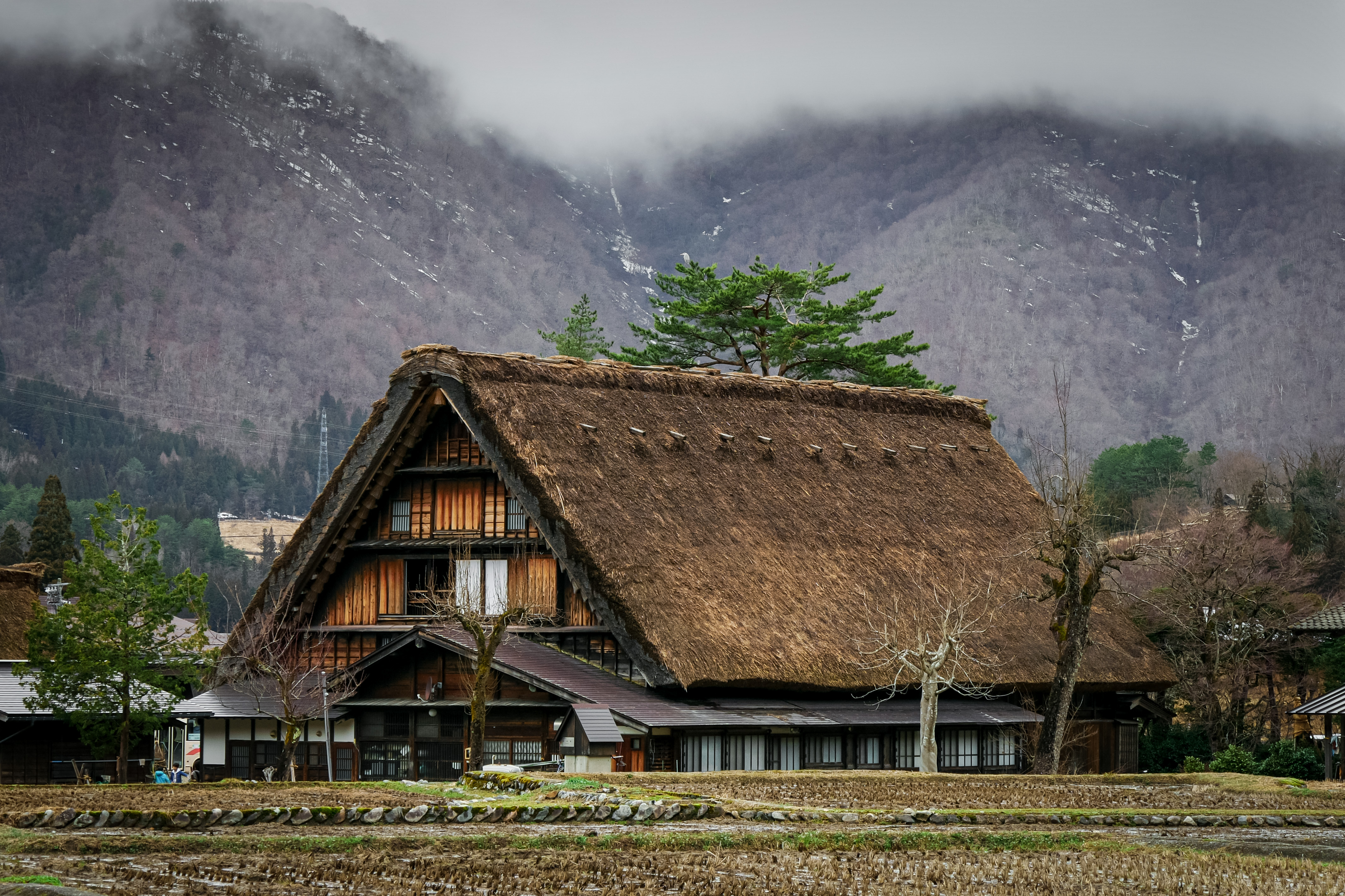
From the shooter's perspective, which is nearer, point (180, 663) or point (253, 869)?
point (253, 869)

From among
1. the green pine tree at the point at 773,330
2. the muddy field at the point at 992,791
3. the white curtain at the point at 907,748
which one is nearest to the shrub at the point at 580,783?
the muddy field at the point at 992,791

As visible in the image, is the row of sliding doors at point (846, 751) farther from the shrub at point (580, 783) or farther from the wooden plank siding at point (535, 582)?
the shrub at point (580, 783)

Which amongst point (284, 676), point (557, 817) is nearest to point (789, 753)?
point (284, 676)

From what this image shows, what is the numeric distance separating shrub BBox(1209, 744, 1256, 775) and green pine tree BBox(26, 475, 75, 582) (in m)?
49.0

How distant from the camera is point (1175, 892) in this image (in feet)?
45.6

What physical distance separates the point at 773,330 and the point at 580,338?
846 inches

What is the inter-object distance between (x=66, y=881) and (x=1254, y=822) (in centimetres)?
1518

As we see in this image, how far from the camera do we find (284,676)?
33.2 metres

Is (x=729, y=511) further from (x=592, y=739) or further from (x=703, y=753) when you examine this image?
(x=592, y=739)

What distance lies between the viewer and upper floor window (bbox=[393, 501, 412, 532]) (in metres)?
38.1

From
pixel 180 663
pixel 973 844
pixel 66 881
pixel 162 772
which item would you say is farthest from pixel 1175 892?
pixel 162 772

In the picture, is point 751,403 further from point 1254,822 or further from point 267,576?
point 1254,822

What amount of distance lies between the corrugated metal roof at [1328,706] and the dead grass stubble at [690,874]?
54.3ft

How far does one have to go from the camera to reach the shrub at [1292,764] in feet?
114
